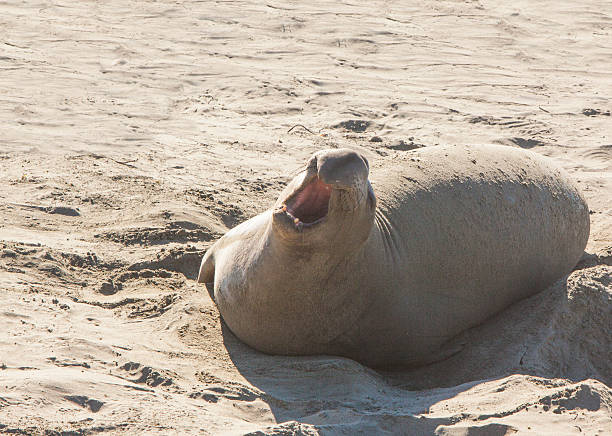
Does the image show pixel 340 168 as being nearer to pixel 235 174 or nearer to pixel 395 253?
pixel 395 253

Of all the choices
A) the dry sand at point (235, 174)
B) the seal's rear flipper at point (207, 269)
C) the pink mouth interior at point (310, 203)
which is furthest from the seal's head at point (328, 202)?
the seal's rear flipper at point (207, 269)

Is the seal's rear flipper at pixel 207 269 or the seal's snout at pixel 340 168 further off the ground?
the seal's snout at pixel 340 168

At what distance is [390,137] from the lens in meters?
8.25

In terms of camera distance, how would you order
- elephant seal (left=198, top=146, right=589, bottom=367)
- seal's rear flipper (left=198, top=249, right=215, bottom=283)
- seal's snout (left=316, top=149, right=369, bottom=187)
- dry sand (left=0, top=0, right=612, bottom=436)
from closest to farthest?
seal's snout (left=316, top=149, right=369, bottom=187) < dry sand (left=0, top=0, right=612, bottom=436) < elephant seal (left=198, top=146, right=589, bottom=367) < seal's rear flipper (left=198, top=249, right=215, bottom=283)

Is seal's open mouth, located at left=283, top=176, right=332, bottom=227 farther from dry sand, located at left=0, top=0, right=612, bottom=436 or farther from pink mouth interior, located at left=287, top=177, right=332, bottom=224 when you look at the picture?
dry sand, located at left=0, top=0, right=612, bottom=436

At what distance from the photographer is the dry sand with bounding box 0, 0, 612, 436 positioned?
145 inches

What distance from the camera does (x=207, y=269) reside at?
5168 millimetres

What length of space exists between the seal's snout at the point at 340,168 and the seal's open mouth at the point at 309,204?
182 millimetres

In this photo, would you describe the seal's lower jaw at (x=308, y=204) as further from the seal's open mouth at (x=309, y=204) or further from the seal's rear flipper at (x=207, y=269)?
the seal's rear flipper at (x=207, y=269)

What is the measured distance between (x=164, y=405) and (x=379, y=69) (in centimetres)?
726

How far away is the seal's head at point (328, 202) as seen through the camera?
355cm

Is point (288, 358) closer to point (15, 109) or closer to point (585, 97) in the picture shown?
point (15, 109)

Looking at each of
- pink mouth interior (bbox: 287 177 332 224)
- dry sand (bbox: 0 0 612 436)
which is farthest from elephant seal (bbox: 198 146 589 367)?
dry sand (bbox: 0 0 612 436)

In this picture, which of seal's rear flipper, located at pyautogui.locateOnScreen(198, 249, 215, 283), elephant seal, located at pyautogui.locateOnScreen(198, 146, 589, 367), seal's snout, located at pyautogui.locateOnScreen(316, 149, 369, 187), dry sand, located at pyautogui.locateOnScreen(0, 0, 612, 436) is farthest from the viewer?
seal's rear flipper, located at pyautogui.locateOnScreen(198, 249, 215, 283)
